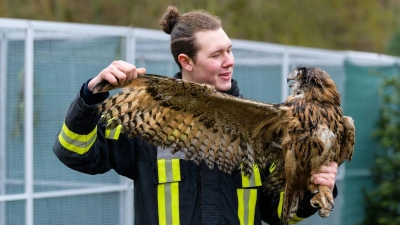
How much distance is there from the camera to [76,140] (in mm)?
3432

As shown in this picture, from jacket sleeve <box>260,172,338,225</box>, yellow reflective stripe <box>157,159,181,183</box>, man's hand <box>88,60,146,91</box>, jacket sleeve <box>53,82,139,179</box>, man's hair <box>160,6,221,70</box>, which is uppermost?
man's hair <box>160,6,221,70</box>

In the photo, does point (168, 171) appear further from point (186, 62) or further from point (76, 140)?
point (186, 62)

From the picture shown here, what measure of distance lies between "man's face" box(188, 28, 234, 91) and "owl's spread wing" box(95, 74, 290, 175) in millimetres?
192

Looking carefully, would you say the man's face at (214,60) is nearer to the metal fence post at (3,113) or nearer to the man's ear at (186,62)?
the man's ear at (186,62)

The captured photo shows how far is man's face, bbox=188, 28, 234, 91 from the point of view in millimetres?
3928

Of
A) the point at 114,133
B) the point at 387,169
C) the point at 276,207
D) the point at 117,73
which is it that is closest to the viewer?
the point at 117,73

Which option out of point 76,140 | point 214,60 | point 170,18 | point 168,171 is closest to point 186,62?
point 214,60

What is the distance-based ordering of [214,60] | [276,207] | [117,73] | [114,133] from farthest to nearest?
[276,207], [214,60], [114,133], [117,73]

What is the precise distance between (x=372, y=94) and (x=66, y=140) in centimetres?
677

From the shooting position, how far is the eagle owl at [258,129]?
3.62 metres

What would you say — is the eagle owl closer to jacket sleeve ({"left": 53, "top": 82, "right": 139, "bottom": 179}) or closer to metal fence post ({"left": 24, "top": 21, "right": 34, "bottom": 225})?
jacket sleeve ({"left": 53, "top": 82, "right": 139, "bottom": 179})

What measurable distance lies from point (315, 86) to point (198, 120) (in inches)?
26.2

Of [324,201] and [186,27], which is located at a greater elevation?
[186,27]

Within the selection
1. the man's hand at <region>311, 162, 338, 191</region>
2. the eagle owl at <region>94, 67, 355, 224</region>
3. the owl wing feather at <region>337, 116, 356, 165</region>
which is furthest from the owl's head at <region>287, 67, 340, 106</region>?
the man's hand at <region>311, 162, 338, 191</region>
